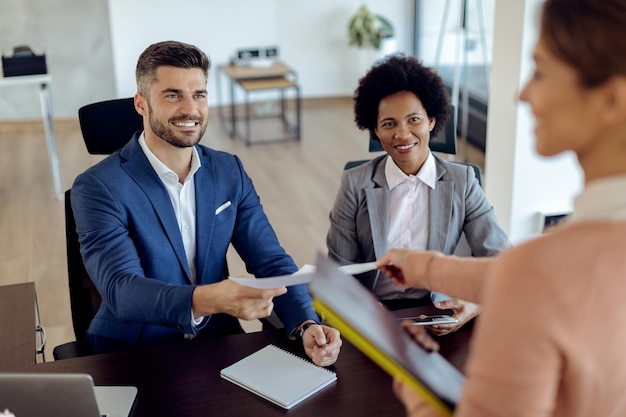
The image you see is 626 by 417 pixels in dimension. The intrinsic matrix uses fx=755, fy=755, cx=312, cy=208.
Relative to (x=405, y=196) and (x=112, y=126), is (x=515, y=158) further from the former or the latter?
(x=112, y=126)

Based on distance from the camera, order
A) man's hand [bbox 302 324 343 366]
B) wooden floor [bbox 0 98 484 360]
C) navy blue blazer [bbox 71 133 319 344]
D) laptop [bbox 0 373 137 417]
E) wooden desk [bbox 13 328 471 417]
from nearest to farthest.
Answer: laptop [bbox 0 373 137 417] < wooden desk [bbox 13 328 471 417] < man's hand [bbox 302 324 343 366] < navy blue blazer [bbox 71 133 319 344] < wooden floor [bbox 0 98 484 360]

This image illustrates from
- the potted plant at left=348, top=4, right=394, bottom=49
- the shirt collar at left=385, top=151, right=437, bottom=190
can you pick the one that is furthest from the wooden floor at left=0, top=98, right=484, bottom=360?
the shirt collar at left=385, top=151, right=437, bottom=190

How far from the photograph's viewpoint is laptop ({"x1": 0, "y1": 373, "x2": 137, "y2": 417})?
50.8 inches

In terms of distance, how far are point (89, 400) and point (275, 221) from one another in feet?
11.9

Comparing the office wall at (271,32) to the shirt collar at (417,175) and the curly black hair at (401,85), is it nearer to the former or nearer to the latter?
the curly black hair at (401,85)

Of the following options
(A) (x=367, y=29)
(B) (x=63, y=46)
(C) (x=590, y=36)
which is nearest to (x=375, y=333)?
(C) (x=590, y=36)

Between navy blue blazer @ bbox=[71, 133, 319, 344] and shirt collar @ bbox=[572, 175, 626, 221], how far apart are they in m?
1.09

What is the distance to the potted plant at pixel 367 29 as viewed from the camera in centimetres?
757

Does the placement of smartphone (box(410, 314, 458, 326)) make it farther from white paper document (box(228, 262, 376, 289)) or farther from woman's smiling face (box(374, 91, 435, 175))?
woman's smiling face (box(374, 91, 435, 175))

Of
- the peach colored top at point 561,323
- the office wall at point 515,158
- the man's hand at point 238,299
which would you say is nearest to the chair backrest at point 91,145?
the man's hand at point 238,299

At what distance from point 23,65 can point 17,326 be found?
3.60m

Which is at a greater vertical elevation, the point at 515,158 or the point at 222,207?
the point at 222,207

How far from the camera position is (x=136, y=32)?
7387 millimetres

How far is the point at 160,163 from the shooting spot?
2.09 m
